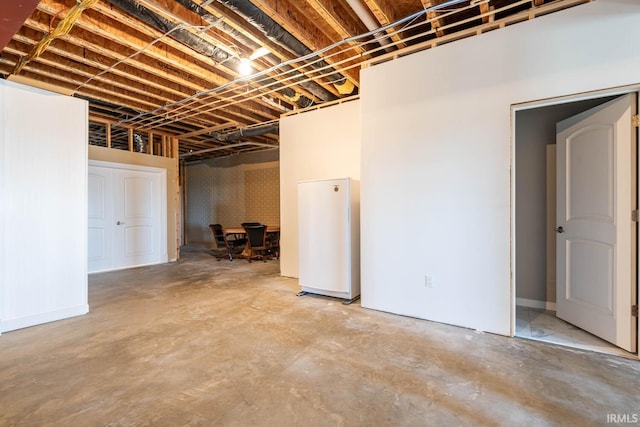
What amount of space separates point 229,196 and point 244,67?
6.35m

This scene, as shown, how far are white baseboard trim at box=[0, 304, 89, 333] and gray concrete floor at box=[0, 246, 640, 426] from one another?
0.39 ft

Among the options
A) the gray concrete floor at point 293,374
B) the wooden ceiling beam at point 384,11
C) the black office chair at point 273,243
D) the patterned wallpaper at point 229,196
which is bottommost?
the gray concrete floor at point 293,374

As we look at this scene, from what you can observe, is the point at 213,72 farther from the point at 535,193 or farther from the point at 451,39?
the point at 535,193

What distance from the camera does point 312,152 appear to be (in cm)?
511

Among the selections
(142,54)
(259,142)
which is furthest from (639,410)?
(259,142)

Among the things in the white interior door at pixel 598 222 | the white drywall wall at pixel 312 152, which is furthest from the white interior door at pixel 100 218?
the white interior door at pixel 598 222

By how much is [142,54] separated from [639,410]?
5.65m

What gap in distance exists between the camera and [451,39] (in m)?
3.14

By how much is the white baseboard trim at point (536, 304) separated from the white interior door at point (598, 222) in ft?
1.00

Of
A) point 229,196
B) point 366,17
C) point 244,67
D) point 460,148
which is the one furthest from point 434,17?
point 229,196

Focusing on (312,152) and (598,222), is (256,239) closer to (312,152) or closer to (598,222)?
(312,152)

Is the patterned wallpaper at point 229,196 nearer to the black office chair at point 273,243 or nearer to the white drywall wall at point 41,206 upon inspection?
the black office chair at point 273,243

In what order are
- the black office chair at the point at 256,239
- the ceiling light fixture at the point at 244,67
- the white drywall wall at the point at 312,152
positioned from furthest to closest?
A: the black office chair at the point at 256,239
the white drywall wall at the point at 312,152
the ceiling light fixture at the point at 244,67

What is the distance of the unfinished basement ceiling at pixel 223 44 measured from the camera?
113 inches
